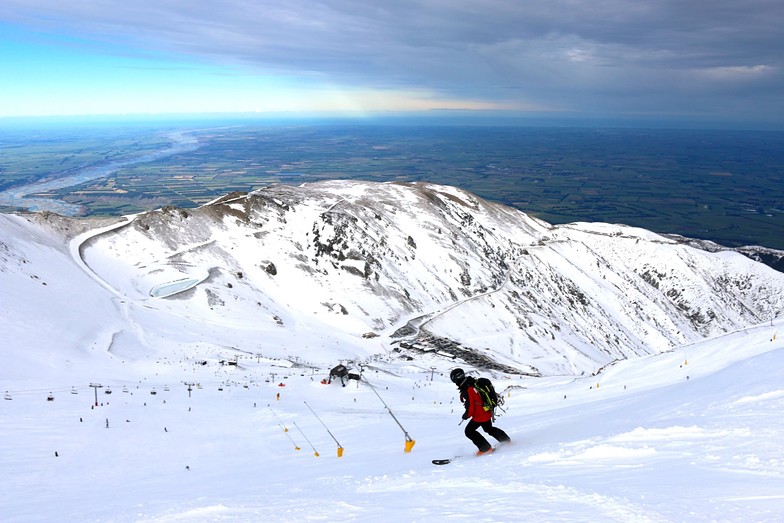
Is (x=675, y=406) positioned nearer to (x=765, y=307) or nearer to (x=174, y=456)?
(x=174, y=456)

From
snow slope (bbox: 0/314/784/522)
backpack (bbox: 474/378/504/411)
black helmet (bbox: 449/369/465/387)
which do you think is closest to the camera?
snow slope (bbox: 0/314/784/522)

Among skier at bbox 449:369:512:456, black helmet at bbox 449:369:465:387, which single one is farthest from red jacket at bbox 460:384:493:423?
black helmet at bbox 449:369:465:387

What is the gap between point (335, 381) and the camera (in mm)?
29859

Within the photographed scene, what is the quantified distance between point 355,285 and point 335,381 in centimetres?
4595

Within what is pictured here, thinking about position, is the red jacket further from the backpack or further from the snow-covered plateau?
the snow-covered plateau

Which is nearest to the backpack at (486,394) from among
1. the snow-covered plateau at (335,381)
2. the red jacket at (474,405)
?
the red jacket at (474,405)

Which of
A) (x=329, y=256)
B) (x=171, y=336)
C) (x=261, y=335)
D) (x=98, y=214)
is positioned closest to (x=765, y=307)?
(x=329, y=256)

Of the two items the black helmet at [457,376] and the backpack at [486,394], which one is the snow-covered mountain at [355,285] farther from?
the backpack at [486,394]

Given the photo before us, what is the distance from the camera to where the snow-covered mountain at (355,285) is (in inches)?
1757

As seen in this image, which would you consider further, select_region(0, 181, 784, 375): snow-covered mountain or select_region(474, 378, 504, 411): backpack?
select_region(0, 181, 784, 375): snow-covered mountain

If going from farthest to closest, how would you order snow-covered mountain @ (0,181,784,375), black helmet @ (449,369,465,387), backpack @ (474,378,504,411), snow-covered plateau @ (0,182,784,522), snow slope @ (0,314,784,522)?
snow-covered mountain @ (0,181,784,375) → backpack @ (474,378,504,411) → black helmet @ (449,369,465,387) → snow-covered plateau @ (0,182,784,522) → snow slope @ (0,314,784,522)

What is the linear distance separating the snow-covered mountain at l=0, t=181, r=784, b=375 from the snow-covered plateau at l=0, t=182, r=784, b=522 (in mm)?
430

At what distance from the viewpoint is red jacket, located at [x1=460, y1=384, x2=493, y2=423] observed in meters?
11.2

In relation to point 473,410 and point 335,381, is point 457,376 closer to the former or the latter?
point 473,410
